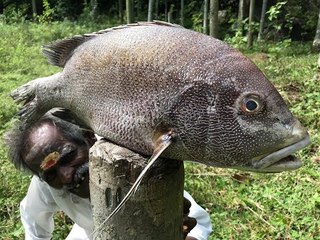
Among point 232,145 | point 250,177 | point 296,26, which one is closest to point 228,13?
point 296,26

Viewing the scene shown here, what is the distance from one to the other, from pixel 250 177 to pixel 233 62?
298cm

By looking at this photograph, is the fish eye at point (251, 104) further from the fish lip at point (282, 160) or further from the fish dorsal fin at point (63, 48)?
the fish dorsal fin at point (63, 48)

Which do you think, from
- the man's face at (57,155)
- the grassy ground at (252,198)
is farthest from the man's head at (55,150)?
the grassy ground at (252,198)

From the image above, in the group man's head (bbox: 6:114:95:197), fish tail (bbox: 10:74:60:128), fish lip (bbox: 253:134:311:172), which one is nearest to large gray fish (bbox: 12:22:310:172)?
fish lip (bbox: 253:134:311:172)

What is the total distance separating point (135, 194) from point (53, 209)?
1.27 m

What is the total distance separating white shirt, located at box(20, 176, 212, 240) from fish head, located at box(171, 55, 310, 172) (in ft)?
3.72

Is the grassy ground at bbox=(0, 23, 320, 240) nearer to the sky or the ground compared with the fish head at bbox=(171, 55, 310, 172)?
nearer to the ground

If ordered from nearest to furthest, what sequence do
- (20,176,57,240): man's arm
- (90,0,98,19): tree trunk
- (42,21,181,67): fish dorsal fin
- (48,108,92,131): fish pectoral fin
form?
(42,21,181,67): fish dorsal fin < (48,108,92,131): fish pectoral fin < (20,176,57,240): man's arm < (90,0,98,19): tree trunk

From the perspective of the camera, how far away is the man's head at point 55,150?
81.0 inches

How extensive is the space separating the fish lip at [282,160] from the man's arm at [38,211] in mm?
1540

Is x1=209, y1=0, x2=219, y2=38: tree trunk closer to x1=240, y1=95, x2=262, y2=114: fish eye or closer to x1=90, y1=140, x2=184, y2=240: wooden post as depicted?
x1=90, y1=140, x2=184, y2=240: wooden post

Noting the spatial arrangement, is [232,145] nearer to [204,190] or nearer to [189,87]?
[189,87]

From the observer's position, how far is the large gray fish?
1.33 m

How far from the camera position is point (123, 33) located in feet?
5.10
